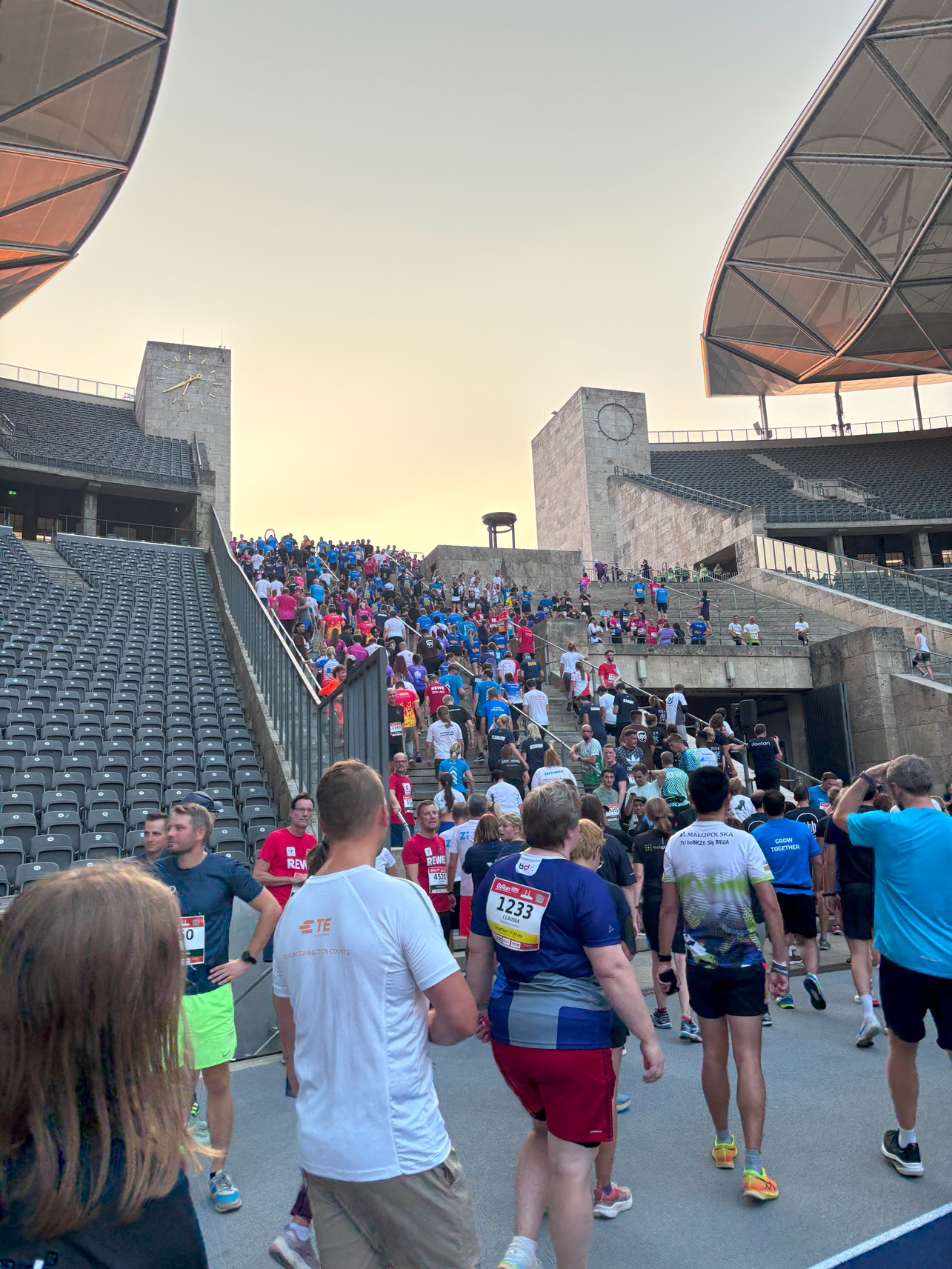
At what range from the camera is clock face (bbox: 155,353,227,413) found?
39.1 metres

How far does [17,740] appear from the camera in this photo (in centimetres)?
1030

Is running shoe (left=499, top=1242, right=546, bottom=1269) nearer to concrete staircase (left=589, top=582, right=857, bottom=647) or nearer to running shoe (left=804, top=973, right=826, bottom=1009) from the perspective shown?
running shoe (left=804, top=973, right=826, bottom=1009)

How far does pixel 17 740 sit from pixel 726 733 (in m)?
11.3

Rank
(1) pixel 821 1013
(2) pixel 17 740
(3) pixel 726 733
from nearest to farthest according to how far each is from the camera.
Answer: (1) pixel 821 1013, (2) pixel 17 740, (3) pixel 726 733

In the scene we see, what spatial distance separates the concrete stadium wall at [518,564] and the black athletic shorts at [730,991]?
2402 cm

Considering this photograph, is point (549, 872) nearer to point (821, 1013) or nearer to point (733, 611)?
point (821, 1013)

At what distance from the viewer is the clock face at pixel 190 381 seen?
128 feet

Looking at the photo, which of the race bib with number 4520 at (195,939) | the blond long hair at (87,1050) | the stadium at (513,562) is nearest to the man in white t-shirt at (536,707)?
the stadium at (513,562)

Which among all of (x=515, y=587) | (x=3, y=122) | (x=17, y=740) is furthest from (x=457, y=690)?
(x=3, y=122)

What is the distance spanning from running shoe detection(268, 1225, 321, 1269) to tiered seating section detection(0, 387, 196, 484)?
31.1 m

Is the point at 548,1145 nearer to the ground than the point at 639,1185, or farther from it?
farther from it

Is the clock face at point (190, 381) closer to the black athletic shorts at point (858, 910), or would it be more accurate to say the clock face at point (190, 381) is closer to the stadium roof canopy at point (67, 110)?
the stadium roof canopy at point (67, 110)

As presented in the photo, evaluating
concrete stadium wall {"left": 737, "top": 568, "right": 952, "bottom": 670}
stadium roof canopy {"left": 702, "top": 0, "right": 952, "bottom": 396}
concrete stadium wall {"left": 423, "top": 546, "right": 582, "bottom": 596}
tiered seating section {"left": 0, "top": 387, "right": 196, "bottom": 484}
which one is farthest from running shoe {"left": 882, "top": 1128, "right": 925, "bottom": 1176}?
stadium roof canopy {"left": 702, "top": 0, "right": 952, "bottom": 396}

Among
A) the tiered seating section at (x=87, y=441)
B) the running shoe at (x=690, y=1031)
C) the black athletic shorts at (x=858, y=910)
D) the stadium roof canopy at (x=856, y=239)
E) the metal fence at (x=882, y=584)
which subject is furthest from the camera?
the tiered seating section at (x=87, y=441)
